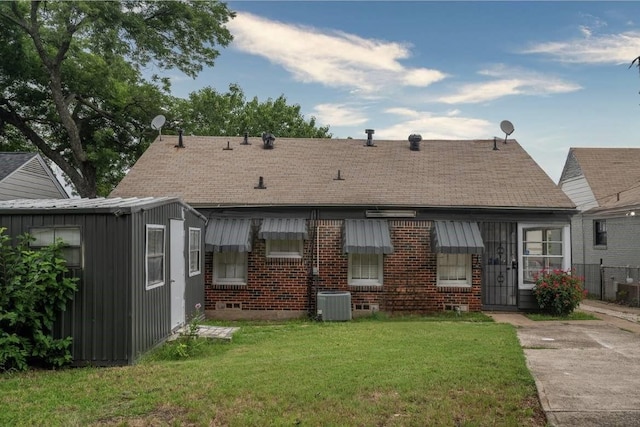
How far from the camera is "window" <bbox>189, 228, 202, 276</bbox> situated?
12.4 meters

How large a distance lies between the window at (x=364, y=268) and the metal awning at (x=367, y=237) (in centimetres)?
71

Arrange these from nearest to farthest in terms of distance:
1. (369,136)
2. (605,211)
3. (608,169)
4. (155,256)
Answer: (155,256) < (369,136) < (605,211) < (608,169)

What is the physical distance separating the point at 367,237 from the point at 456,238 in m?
2.27

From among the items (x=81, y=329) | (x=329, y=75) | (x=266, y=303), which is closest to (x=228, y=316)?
(x=266, y=303)

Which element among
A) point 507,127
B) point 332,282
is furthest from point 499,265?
point 507,127

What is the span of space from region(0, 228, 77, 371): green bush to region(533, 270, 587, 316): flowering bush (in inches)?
445

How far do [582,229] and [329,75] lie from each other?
12825 mm

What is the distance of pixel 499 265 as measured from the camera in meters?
15.2

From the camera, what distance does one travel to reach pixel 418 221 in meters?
14.4

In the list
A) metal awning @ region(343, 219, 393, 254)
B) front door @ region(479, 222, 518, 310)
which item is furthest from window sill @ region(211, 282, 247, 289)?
front door @ region(479, 222, 518, 310)

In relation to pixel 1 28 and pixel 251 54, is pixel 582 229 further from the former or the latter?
pixel 1 28

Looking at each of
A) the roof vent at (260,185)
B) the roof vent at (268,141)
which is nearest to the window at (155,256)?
the roof vent at (260,185)

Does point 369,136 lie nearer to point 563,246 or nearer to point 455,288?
point 455,288

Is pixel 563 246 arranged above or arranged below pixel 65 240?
below
